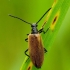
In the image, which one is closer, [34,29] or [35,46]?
[35,46]

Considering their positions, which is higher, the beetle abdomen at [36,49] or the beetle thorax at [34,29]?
the beetle thorax at [34,29]

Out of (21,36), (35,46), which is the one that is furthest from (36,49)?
(21,36)

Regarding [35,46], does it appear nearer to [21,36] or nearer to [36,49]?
[36,49]

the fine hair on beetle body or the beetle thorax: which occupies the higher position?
the beetle thorax

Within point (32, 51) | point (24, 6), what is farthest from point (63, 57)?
point (24, 6)

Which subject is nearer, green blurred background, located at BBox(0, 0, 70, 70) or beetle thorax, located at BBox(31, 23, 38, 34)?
green blurred background, located at BBox(0, 0, 70, 70)
